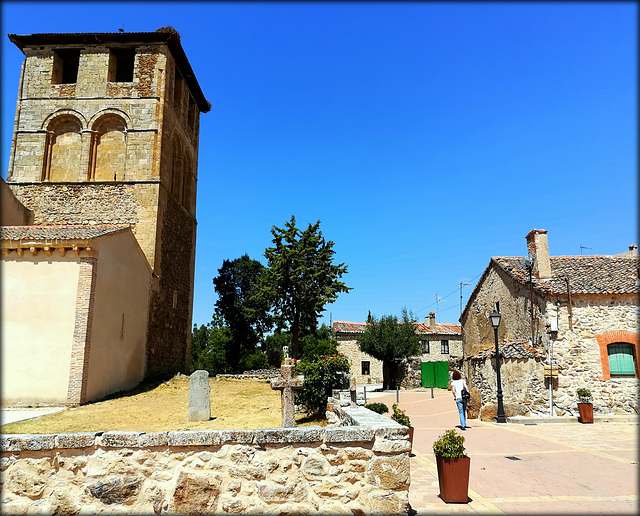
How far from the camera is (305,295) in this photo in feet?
93.7

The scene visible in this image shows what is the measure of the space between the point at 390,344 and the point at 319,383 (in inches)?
973

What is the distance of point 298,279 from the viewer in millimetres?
28516

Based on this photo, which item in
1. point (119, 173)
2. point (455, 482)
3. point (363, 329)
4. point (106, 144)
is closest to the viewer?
point (455, 482)

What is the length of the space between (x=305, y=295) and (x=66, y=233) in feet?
50.5

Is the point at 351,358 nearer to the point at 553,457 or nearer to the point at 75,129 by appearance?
the point at 75,129

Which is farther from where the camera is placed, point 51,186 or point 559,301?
point 51,186

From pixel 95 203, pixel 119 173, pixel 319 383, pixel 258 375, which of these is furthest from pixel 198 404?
pixel 258 375

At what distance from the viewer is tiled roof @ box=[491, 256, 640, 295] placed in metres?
17.2

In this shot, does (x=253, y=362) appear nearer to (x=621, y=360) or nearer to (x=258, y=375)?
(x=258, y=375)

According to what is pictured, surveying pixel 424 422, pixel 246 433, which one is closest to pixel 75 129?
pixel 424 422

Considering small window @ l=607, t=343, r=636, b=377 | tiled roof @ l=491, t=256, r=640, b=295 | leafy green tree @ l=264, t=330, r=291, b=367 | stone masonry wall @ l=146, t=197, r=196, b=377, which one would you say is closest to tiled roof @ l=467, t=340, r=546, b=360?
tiled roof @ l=491, t=256, r=640, b=295

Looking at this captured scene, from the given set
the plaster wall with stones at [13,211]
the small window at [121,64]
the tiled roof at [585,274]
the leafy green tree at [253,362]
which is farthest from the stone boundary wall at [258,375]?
the small window at [121,64]

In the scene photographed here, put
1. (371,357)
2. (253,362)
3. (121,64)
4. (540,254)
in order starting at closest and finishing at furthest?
1. (540,254)
2. (121,64)
3. (253,362)
4. (371,357)

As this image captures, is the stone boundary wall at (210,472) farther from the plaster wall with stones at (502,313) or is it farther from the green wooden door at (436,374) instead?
the green wooden door at (436,374)
